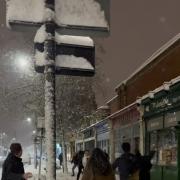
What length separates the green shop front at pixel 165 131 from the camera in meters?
18.3

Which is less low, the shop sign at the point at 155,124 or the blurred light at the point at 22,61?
the blurred light at the point at 22,61

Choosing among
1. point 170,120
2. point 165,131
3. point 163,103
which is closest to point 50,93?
point 170,120

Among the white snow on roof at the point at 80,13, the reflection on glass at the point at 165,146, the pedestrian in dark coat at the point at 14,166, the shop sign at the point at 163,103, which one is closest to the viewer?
the white snow on roof at the point at 80,13

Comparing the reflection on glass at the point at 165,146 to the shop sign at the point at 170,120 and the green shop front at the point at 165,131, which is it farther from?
the shop sign at the point at 170,120

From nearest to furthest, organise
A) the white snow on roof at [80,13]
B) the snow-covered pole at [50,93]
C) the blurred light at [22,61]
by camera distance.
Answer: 1. the snow-covered pole at [50,93]
2. the white snow on roof at [80,13]
3. the blurred light at [22,61]

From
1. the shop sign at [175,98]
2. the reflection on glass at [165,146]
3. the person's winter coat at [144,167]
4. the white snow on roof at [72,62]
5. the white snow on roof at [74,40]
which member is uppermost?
the shop sign at [175,98]

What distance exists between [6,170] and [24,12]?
4.10 meters

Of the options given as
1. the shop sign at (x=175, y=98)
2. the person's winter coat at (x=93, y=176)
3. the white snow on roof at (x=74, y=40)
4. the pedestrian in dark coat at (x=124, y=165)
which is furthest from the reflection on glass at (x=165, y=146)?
the white snow on roof at (x=74, y=40)

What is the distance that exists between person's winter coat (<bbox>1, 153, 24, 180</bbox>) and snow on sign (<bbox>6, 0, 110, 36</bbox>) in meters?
3.86

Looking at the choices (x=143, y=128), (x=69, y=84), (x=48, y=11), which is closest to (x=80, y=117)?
(x=69, y=84)

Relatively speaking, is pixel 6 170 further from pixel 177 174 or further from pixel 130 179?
pixel 177 174

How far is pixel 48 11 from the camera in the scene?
17.9 feet

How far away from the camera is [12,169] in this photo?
8891 mm

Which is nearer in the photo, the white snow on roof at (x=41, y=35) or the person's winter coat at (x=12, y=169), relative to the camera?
the white snow on roof at (x=41, y=35)
